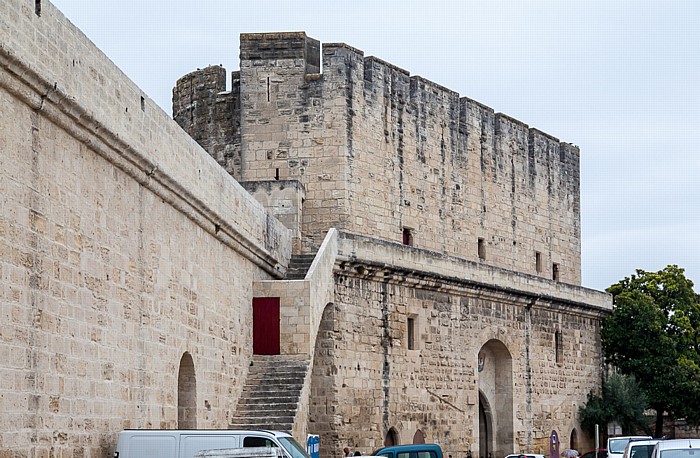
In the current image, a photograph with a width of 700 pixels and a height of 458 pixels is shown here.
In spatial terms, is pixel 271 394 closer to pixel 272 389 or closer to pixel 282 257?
pixel 272 389

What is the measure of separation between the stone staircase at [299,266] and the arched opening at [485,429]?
23.4 feet

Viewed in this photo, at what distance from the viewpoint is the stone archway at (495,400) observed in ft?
89.6

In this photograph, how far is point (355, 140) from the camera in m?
24.0

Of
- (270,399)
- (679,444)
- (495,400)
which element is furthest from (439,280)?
(679,444)

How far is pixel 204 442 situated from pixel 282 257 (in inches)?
334

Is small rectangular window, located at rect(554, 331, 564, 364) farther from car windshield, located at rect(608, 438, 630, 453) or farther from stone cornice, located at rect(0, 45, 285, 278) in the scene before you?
stone cornice, located at rect(0, 45, 285, 278)

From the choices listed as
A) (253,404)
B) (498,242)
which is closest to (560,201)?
(498,242)

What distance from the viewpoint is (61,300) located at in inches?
441

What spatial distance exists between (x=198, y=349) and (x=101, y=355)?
3.79 metres

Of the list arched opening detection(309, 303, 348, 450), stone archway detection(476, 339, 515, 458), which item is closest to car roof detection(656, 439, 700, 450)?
arched opening detection(309, 303, 348, 450)

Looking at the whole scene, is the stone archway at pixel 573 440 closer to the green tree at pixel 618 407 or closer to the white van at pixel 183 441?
the green tree at pixel 618 407

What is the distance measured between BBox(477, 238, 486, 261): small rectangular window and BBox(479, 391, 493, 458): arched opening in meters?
3.04

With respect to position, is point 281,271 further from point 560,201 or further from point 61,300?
point 560,201

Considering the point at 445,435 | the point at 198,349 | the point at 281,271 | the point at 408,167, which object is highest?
the point at 408,167
